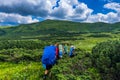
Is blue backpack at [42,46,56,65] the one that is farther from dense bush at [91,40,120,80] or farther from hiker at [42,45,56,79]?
dense bush at [91,40,120,80]

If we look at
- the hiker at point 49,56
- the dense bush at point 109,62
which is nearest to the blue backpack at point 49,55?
the hiker at point 49,56

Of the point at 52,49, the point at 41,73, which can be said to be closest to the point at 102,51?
the point at 52,49

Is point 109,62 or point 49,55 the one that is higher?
point 49,55

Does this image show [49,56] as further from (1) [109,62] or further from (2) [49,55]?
(1) [109,62]

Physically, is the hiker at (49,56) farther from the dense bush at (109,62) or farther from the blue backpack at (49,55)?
the dense bush at (109,62)

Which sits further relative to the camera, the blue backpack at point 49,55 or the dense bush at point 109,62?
the blue backpack at point 49,55

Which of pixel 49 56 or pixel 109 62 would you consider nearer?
pixel 109 62

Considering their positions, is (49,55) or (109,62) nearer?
(109,62)

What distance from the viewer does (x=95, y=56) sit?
21953mm

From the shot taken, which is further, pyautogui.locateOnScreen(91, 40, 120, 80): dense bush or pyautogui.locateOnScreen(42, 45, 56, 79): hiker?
pyautogui.locateOnScreen(42, 45, 56, 79): hiker

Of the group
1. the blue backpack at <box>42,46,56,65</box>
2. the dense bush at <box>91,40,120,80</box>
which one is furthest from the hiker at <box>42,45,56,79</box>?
the dense bush at <box>91,40,120,80</box>

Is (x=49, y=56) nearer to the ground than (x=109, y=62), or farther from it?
farther from it

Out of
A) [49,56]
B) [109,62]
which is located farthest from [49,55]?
[109,62]

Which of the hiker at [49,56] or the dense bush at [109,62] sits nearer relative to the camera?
the dense bush at [109,62]
